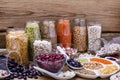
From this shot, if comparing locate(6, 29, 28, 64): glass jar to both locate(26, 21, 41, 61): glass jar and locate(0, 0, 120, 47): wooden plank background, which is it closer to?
locate(26, 21, 41, 61): glass jar

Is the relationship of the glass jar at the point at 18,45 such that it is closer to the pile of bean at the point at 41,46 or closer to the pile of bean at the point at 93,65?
the pile of bean at the point at 41,46

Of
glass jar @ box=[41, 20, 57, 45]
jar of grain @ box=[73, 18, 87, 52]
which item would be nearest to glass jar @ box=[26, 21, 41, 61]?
glass jar @ box=[41, 20, 57, 45]

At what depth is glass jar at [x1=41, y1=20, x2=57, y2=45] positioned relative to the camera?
4.65 ft

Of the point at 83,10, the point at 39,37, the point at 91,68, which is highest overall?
the point at 83,10

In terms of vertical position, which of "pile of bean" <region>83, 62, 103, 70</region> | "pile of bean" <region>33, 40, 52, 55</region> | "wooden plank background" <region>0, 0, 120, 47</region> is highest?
"wooden plank background" <region>0, 0, 120, 47</region>

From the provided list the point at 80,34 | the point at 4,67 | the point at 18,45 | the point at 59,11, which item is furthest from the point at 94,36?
the point at 4,67

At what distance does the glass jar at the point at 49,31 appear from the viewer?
4.65 ft

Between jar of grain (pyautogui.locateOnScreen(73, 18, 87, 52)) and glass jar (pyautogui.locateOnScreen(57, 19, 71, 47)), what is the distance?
0.03 m

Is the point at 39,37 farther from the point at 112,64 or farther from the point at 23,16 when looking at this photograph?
the point at 112,64

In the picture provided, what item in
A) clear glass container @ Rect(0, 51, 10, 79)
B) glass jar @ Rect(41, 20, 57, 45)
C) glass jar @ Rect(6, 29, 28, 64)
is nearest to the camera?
clear glass container @ Rect(0, 51, 10, 79)

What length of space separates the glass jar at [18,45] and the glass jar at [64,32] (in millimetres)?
187

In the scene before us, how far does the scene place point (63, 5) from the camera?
1.50 meters

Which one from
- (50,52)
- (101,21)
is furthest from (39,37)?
(101,21)

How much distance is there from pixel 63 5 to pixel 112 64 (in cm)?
39
